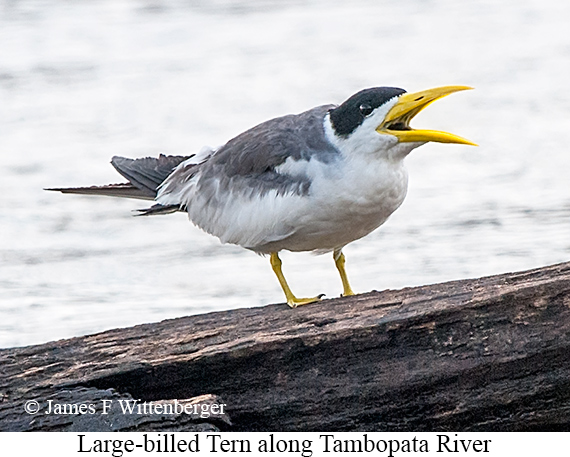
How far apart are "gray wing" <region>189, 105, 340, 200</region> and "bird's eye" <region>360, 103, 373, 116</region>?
0.78 ft

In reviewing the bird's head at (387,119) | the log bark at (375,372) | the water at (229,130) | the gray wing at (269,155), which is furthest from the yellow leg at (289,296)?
the water at (229,130)

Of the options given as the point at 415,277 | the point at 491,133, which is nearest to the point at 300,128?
the point at 415,277

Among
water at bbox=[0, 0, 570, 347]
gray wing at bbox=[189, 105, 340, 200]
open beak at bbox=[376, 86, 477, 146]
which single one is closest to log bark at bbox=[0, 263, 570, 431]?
open beak at bbox=[376, 86, 477, 146]

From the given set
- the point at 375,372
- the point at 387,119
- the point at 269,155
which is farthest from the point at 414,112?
the point at 375,372

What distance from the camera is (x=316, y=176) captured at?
5.54 m

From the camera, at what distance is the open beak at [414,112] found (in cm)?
532

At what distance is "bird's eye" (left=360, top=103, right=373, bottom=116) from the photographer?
544cm

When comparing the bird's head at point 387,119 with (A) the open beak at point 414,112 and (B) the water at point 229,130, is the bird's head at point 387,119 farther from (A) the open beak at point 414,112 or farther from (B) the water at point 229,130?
(B) the water at point 229,130

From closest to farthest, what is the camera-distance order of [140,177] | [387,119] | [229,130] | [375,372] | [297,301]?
[375,372]
[387,119]
[297,301]
[140,177]
[229,130]

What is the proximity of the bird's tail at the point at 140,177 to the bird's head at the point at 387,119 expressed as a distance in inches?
61.8

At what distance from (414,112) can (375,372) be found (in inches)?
50.5

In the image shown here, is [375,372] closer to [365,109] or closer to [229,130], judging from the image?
[365,109]

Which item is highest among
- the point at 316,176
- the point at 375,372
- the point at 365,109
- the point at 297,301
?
the point at 365,109

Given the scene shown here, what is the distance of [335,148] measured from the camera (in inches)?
220
